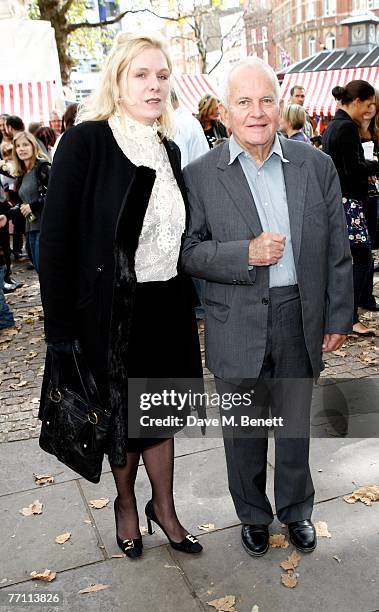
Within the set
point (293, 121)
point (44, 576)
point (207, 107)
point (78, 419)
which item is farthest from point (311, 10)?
point (44, 576)

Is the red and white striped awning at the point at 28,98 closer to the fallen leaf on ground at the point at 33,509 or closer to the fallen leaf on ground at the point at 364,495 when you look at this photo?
the fallen leaf on ground at the point at 33,509

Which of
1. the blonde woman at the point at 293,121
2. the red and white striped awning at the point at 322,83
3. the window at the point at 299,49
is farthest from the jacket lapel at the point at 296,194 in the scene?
the window at the point at 299,49

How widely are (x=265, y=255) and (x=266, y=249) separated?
26 mm

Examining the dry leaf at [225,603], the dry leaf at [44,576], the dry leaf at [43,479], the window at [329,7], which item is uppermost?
the window at [329,7]

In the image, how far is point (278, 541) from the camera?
122 inches

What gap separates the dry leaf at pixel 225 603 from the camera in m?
2.72

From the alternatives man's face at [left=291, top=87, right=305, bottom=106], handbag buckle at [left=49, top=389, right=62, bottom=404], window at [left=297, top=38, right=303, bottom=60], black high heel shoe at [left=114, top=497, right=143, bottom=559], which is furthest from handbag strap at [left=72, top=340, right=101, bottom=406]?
window at [left=297, top=38, right=303, bottom=60]

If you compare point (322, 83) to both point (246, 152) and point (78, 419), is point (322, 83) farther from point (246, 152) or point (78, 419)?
point (78, 419)

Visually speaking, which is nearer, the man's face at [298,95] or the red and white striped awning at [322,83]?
the man's face at [298,95]

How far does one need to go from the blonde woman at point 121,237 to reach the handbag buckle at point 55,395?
145 millimetres

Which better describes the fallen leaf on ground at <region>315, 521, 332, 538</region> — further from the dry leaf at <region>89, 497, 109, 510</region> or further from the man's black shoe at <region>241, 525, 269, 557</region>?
the dry leaf at <region>89, 497, 109, 510</region>

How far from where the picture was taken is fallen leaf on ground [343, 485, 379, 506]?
3410 millimetres

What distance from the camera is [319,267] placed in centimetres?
275

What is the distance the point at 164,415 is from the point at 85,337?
1.86 ft
